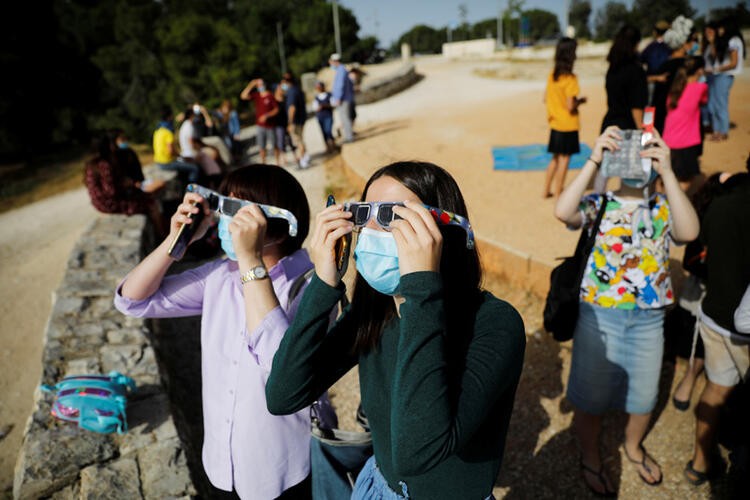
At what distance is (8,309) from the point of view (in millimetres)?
6457

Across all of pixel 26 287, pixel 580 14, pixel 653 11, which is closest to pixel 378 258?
pixel 26 287

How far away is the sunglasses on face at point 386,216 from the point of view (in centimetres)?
118

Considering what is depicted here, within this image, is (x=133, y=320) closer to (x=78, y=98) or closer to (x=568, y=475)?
(x=568, y=475)

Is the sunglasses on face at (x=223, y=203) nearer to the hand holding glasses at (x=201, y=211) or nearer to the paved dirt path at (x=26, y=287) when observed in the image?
the hand holding glasses at (x=201, y=211)

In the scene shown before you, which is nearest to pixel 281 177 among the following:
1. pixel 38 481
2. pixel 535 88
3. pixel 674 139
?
→ pixel 38 481

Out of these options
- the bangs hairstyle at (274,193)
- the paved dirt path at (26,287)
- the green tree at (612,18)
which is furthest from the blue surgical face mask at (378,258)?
the green tree at (612,18)

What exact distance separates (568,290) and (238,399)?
174cm

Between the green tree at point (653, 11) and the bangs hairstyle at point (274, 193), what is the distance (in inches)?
1648

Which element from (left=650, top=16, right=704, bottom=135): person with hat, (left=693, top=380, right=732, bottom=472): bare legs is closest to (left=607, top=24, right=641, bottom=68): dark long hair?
(left=650, top=16, right=704, bottom=135): person with hat

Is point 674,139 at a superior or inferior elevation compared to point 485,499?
superior

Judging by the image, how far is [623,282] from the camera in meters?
2.38

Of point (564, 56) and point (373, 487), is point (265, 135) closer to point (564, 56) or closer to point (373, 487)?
point (564, 56)

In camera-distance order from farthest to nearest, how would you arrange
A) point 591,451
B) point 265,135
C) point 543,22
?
point 543,22, point 265,135, point 591,451

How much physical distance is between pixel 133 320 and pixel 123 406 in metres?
1.30
